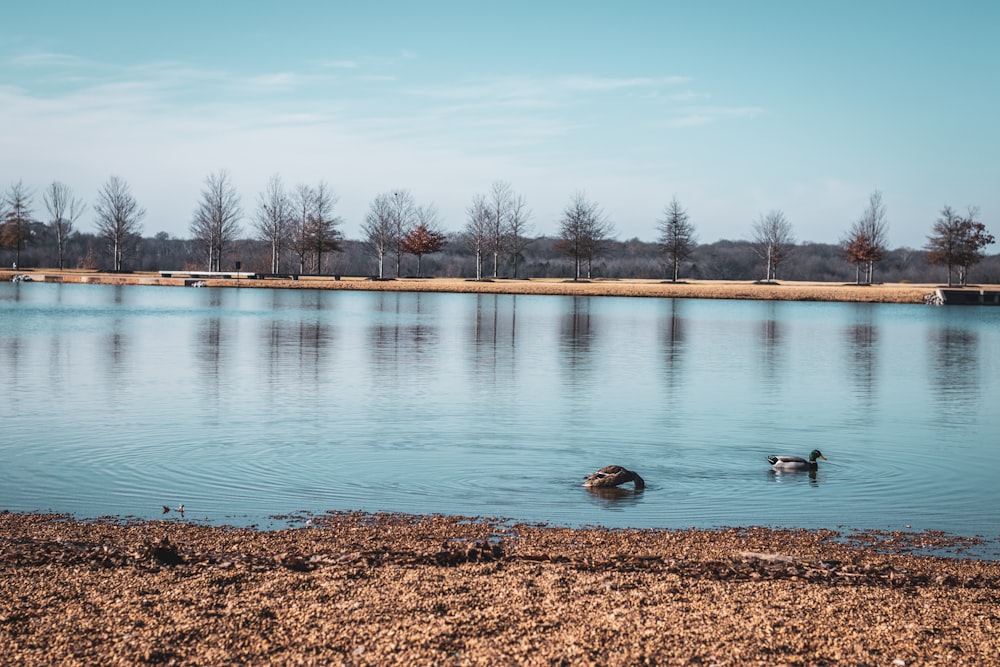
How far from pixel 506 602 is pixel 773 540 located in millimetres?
4179

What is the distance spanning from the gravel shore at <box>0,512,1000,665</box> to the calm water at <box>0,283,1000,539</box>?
183cm

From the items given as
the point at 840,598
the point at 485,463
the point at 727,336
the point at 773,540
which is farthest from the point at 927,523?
the point at 727,336

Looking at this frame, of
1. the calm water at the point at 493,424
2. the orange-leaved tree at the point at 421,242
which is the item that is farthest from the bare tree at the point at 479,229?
the calm water at the point at 493,424

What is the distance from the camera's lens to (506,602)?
742 centimetres

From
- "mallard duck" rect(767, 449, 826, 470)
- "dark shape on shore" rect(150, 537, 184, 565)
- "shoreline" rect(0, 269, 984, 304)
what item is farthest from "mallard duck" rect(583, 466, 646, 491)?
"shoreline" rect(0, 269, 984, 304)

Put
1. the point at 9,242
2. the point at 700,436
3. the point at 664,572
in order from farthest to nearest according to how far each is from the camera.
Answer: the point at 9,242
the point at 700,436
the point at 664,572

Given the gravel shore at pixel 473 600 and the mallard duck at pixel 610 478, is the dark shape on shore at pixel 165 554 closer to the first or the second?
the gravel shore at pixel 473 600

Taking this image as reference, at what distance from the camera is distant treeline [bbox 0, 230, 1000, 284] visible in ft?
456

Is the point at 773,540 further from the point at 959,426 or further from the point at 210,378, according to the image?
the point at 210,378

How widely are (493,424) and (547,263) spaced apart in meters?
135

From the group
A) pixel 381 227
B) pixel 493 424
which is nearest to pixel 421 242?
pixel 381 227

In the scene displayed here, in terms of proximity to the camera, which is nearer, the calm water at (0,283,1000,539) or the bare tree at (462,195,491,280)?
the calm water at (0,283,1000,539)

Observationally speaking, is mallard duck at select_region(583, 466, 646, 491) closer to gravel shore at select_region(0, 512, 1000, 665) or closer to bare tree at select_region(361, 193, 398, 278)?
gravel shore at select_region(0, 512, 1000, 665)

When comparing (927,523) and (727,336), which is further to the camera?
(727,336)
